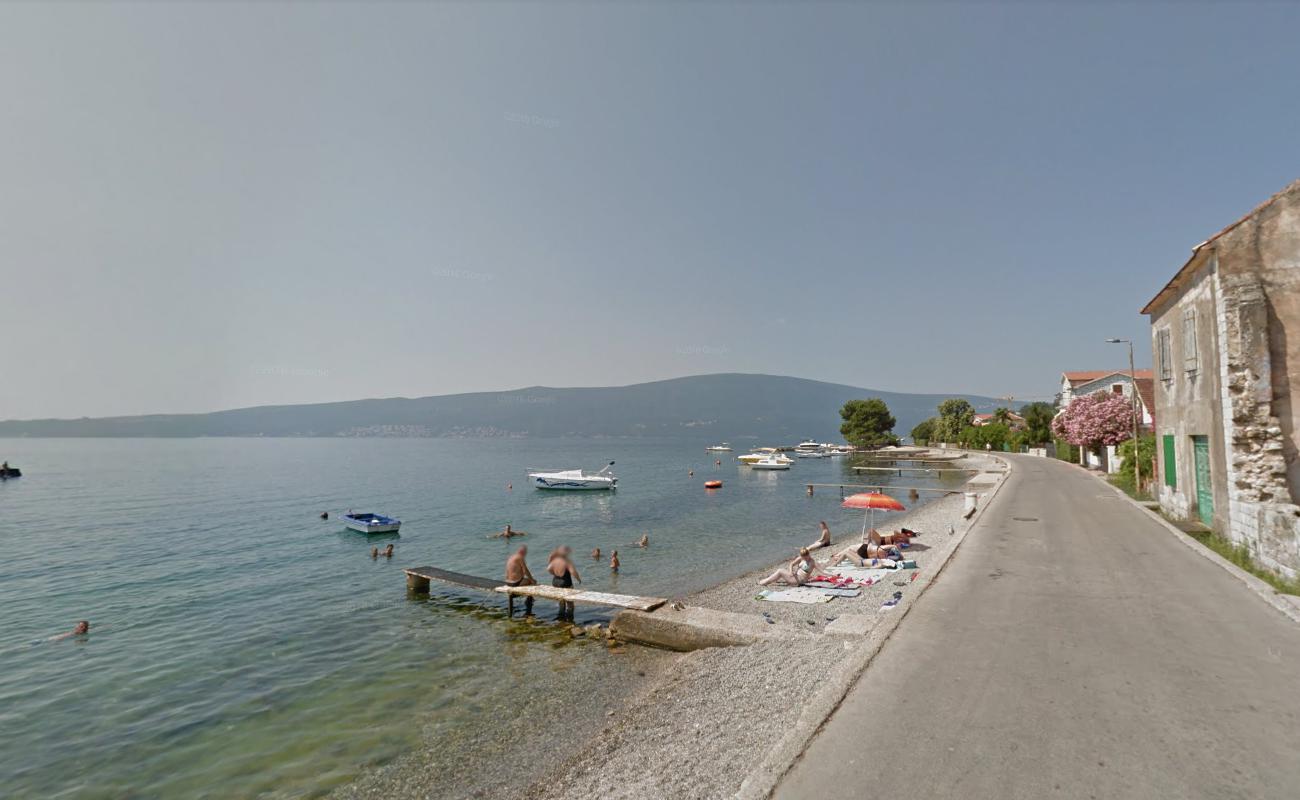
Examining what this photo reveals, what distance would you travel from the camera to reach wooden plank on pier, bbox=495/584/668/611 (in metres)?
15.5

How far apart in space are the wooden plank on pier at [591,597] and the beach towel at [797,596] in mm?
3113

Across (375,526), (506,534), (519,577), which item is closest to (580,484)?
(375,526)

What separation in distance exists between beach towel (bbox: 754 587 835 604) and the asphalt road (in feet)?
11.1

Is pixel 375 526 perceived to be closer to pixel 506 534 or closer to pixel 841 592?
pixel 506 534

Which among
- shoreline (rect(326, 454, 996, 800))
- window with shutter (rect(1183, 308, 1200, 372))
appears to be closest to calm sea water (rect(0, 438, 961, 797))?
shoreline (rect(326, 454, 996, 800))

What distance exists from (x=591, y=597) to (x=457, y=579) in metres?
6.30

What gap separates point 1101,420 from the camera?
145 ft

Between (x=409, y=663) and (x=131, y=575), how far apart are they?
71.5 ft

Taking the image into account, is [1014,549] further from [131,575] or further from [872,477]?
[872,477]

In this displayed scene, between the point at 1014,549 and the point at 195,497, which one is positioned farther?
the point at 195,497

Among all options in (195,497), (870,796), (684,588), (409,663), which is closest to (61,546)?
(195,497)

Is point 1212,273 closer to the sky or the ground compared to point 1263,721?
closer to the sky

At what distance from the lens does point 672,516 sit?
44719mm

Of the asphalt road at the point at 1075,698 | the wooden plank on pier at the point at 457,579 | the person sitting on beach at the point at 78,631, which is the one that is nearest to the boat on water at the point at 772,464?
the wooden plank on pier at the point at 457,579
